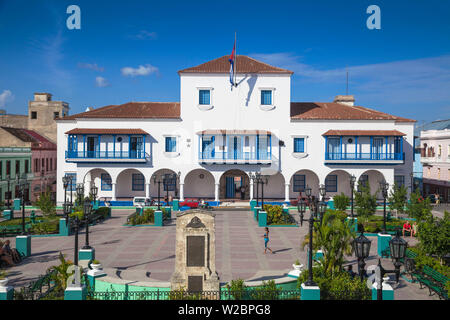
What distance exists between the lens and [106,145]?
37.0 m

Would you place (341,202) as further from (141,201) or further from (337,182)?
(141,201)

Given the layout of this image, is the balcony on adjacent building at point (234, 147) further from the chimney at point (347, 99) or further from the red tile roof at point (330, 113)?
the chimney at point (347, 99)

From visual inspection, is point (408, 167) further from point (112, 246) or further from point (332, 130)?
point (112, 246)

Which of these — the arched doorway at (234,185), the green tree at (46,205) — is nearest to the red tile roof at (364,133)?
the arched doorway at (234,185)

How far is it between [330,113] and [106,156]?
2112 centimetres

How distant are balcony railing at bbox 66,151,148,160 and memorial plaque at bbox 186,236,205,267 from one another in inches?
986

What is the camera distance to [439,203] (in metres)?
40.1

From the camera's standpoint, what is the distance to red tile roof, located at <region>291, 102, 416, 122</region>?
36969 millimetres

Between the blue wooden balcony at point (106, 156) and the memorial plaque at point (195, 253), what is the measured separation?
984 inches

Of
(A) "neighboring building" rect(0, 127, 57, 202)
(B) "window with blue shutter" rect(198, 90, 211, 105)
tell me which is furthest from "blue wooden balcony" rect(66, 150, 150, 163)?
(A) "neighboring building" rect(0, 127, 57, 202)

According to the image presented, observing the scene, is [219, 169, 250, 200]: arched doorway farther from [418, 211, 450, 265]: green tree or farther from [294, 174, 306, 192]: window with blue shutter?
[418, 211, 450, 265]: green tree

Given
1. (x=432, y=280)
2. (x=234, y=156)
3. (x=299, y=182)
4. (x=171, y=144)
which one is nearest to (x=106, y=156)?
(x=171, y=144)

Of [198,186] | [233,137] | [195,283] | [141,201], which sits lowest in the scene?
[195,283]
